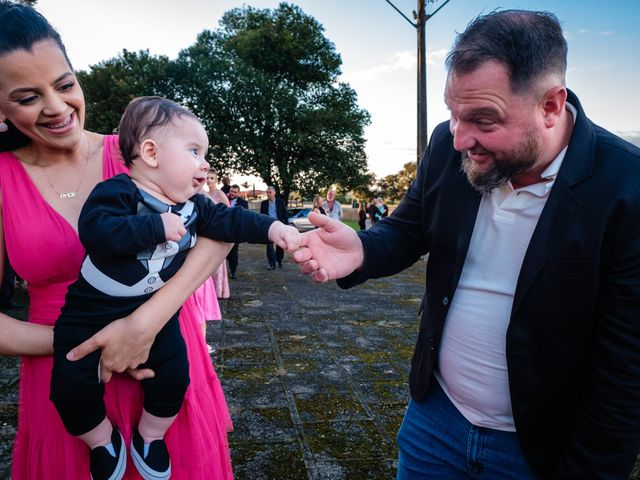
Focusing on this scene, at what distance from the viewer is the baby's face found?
1547mm

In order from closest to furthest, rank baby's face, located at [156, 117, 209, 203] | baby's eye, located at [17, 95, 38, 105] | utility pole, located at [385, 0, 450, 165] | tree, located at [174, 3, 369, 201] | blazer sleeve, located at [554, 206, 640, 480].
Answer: blazer sleeve, located at [554, 206, 640, 480]
baby's eye, located at [17, 95, 38, 105]
baby's face, located at [156, 117, 209, 203]
utility pole, located at [385, 0, 450, 165]
tree, located at [174, 3, 369, 201]

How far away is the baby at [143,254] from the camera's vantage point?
1.37 m

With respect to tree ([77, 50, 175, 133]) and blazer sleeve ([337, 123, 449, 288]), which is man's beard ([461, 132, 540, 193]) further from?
tree ([77, 50, 175, 133])

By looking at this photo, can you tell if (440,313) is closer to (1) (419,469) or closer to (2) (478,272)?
(2) (478,272)

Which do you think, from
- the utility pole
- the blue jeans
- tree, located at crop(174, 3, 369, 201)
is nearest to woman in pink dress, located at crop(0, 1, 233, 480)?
→ the blue jeans

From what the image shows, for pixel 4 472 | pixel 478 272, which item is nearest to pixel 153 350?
pixel 478 272

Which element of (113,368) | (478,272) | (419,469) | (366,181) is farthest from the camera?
(366,181)

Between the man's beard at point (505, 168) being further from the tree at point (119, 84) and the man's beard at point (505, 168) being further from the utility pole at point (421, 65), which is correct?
the tree at point (119, 84)

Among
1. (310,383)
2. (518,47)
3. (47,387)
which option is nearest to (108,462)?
(47,387)

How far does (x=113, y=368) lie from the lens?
54.4 inches

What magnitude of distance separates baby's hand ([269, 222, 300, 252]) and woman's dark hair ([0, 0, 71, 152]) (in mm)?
939

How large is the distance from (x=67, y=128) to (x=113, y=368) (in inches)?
33.3

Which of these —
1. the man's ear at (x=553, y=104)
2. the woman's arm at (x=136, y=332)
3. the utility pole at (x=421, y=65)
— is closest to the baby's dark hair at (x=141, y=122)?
the woman's arm at (x=136, y=332)

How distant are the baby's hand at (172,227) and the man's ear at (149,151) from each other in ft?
0.85
